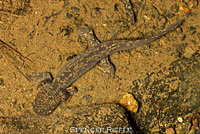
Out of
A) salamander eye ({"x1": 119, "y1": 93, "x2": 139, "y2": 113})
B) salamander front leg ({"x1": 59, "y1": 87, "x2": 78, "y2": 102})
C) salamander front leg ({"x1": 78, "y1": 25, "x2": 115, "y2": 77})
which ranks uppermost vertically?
salamander front leg ({"x1": 78, "y1": 25, "x2": 115, "y2": 77})

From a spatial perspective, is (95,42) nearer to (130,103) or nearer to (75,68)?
(75,68)

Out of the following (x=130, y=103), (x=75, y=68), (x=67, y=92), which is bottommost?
(x=130, y=103)

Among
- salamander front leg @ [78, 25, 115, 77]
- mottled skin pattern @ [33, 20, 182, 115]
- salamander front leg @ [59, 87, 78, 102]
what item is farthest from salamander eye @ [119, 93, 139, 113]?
salamander front leg @ [59, 87, 78, 102]

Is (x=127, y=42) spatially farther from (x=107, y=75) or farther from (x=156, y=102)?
(x=156, y=102)

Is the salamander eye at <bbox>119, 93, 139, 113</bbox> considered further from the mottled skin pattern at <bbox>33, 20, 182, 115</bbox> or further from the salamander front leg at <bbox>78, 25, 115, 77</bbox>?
the mottled skin pattern at <bbox>33, 20, 182, 115</bbox>

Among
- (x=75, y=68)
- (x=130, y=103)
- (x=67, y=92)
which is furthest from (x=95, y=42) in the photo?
(x=130, y=103)

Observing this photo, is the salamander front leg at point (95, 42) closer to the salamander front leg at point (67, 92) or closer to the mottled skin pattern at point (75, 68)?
the mottled skin pattern at point (75, 68)

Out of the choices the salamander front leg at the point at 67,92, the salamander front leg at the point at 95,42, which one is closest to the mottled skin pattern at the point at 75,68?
the salamander front leg at the point at 67,92

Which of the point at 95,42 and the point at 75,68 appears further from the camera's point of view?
the point at 95,42
